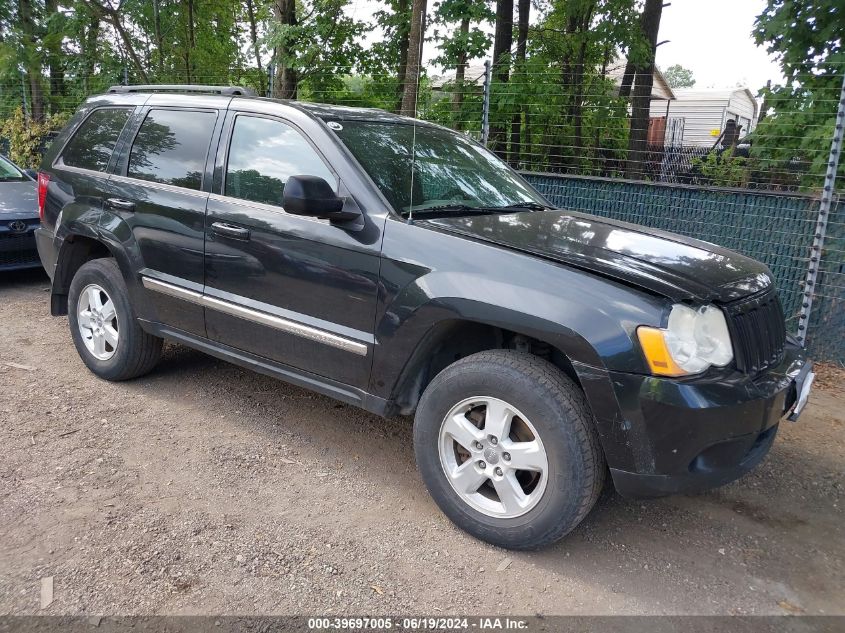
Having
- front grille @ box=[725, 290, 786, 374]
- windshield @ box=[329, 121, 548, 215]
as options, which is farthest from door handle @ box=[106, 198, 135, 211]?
front grille @ box=[725, 290, 786, 374]

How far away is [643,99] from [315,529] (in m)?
7.79

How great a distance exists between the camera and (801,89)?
664cm

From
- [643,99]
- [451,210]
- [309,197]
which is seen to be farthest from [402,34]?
[309,197]

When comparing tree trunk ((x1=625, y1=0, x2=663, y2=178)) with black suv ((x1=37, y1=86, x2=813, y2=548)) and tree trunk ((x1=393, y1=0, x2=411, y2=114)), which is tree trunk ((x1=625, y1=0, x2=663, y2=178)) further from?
black suv ((x1=37, y1=86, x2=813, y2=548))

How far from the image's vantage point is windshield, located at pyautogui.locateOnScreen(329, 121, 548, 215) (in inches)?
142

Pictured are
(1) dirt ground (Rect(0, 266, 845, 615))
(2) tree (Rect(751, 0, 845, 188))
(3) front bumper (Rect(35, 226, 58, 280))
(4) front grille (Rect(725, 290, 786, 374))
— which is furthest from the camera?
(2) tree (Rect(751, 0, 845, 188))

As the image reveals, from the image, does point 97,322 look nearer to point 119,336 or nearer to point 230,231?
point 119,336

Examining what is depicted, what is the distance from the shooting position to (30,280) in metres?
7.84

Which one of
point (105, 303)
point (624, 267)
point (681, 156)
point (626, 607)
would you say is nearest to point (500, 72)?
point (681, 156)

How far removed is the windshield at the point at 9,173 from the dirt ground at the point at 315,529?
A: 471 centimetres

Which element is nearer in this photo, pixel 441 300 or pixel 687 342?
pixel 687 342

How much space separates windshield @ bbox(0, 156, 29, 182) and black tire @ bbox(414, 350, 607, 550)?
7110 mm

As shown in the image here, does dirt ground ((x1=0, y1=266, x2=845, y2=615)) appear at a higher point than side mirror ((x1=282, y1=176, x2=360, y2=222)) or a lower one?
lower

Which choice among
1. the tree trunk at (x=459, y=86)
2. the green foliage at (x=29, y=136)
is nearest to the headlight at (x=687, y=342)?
the tree trunk at (x=459, y=86)
